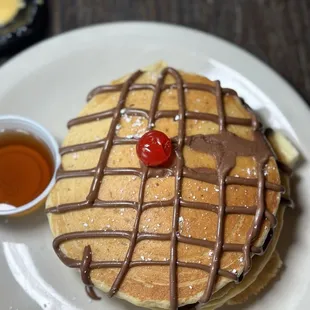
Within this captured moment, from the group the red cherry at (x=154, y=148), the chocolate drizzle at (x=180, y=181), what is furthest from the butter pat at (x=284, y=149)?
the red cherry at (x=154, y=148)

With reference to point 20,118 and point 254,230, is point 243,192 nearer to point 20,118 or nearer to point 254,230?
point 254,230

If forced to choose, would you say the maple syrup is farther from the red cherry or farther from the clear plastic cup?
the red cherry

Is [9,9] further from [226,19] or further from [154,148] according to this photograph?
[154,148]

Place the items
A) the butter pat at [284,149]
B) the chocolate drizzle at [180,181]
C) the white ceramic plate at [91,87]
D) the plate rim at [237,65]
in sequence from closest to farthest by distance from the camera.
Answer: the chocolate drizzle at [180,181] < the white ceramic plate at [91,87] < the butter pat at [284,149] < the plate rim at [237,65]

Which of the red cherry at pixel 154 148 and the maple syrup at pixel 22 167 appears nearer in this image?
the red cherry at pixel 154 148

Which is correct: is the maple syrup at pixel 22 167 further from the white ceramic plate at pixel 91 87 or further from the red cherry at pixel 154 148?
the red cherry at pixel 154 148

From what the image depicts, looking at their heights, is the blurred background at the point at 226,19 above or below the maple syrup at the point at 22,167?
above

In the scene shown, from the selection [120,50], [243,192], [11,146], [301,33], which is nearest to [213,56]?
[120,50]
